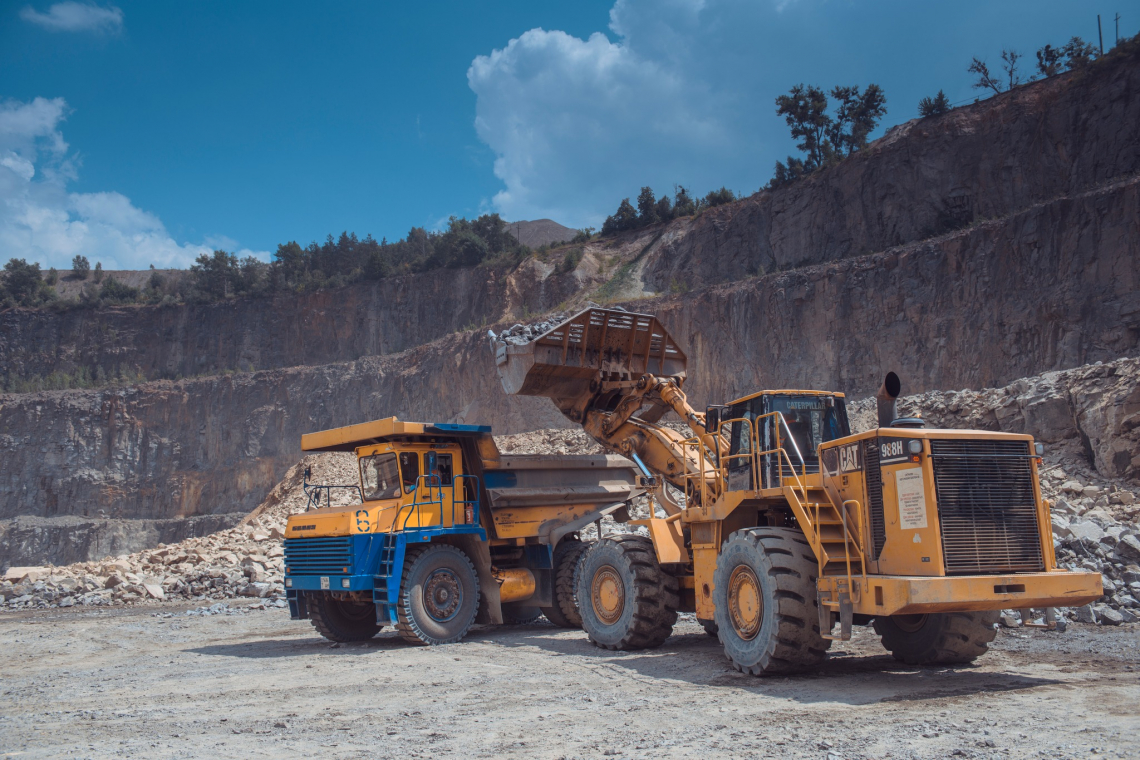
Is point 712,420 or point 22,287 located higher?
point 22,287

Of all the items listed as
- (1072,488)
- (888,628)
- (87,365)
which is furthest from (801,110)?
(87,365)

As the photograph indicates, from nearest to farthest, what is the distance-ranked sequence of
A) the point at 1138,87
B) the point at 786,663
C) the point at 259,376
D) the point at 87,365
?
1. the point at 786,663
2. the point at 1138,87
3. the point at 259,376
4. the point at 87,365

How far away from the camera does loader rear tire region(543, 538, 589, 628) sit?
1171cm

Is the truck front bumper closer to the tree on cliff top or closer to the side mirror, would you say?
the side mirror

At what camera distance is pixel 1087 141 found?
32.0 m

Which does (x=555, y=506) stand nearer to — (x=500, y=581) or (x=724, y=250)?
(x=500, y=581)

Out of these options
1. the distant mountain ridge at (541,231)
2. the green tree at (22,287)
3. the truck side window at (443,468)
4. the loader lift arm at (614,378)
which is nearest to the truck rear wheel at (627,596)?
the loader lift arm at (614,378)

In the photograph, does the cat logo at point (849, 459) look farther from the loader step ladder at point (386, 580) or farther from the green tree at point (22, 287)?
the green tree at point (22, 287)

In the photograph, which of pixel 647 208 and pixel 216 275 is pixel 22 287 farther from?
pixel 647 208

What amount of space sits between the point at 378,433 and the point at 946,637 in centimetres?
698

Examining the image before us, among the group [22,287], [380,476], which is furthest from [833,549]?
[22,287]

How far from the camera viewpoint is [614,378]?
1119cm

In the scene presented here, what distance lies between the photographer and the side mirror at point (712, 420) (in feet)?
30.6

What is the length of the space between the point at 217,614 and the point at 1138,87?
1362 inches
